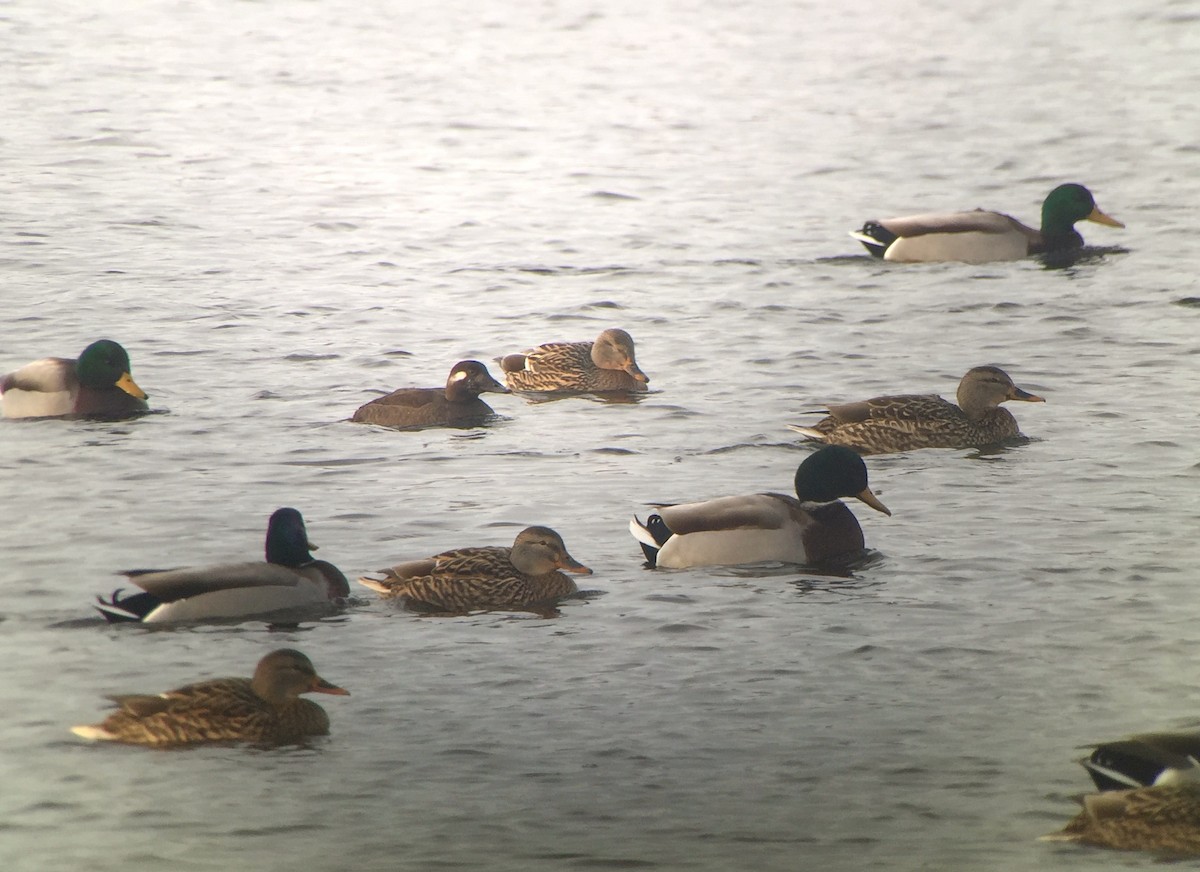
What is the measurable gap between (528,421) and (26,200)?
10.1 meters

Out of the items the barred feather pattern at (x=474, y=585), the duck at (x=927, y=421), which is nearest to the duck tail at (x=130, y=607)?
the barred feather pattern at (x=474, y=585)

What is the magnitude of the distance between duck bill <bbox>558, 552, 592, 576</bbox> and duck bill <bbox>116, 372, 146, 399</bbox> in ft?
16.8

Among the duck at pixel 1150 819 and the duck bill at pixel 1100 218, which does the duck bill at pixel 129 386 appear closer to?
the duck at pixel 1150 819

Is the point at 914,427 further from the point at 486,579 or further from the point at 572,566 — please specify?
the point at 486,579

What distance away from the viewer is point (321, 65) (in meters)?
32.6

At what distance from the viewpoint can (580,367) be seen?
1559 cm

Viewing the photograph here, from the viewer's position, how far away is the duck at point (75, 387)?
48.4ft

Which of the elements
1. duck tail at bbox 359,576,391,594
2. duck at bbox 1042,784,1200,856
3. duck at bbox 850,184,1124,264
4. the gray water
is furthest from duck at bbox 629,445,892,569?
duck at bbox 850,184,1124,264

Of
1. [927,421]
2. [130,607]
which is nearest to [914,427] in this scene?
[927,421]

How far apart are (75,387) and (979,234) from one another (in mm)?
9663

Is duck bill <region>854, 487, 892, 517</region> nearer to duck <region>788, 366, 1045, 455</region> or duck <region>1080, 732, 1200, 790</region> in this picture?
duck <region>788, 366, 1045, 455</region>

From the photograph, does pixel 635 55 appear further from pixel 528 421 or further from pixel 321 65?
pixel 528 421

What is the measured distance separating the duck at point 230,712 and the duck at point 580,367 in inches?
265

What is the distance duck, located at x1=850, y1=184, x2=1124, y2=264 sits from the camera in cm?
2033
